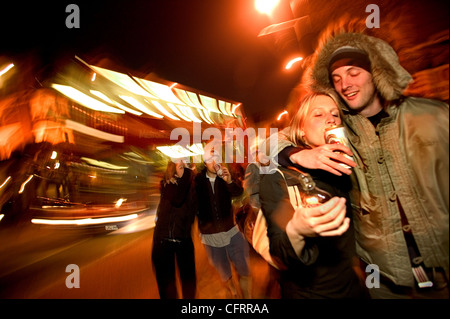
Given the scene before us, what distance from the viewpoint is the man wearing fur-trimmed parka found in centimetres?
109

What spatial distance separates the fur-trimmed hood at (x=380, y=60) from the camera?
1.28 m

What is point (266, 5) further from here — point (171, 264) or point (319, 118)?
point (171, 264)

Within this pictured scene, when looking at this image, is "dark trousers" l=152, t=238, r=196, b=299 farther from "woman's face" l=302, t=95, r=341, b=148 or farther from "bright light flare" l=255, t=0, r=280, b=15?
"bright light flare" l=255, t=0, r=280, b=15

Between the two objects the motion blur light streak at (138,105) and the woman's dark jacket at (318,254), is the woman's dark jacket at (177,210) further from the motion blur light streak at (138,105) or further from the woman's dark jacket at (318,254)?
the motion blur light streak at (138,105)

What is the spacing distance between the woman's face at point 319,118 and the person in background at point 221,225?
5.38 ft

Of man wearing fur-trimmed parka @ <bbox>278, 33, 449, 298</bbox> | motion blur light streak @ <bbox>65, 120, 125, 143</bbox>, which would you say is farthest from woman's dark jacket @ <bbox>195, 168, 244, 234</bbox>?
motion blur light streak @ <bbox>65, 120, 125, 143</bbox>

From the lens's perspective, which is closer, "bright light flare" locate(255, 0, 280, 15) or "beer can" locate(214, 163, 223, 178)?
"beer can" locate(214, 163, 223, 178)

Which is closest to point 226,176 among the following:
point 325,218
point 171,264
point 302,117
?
point 171,264

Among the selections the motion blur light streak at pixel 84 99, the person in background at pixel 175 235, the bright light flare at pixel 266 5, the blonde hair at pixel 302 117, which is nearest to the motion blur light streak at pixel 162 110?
the motion blur light streak at pixel 84 99

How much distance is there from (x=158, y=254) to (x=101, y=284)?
1.88 m

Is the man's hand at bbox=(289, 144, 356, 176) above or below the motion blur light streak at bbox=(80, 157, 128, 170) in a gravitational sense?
below

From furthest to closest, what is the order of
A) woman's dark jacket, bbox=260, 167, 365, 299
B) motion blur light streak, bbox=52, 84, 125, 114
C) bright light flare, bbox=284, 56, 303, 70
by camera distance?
motion blur light streak, bbox=52, 84, 125, 114 < bright light flare, bbox=284, 56, 303, 70 < woman's dark jacket, bbox=260, 167, 365, 299

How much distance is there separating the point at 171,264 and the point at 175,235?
1.34 feet

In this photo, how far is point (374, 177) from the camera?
1304 millimetres
